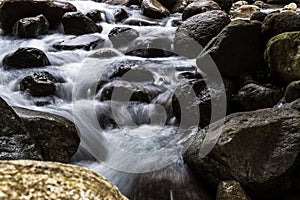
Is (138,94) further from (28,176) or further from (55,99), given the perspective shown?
(28,176)

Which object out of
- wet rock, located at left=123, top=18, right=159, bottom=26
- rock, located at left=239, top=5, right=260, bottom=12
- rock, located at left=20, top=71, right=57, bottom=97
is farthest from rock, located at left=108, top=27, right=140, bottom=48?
rock, located at left=239, top=5, right=260, bottom=12

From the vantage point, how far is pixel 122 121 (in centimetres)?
534

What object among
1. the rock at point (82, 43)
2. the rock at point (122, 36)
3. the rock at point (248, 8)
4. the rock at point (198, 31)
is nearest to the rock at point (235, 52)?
the rock at point (198, 31)

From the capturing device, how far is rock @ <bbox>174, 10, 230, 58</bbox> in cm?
645

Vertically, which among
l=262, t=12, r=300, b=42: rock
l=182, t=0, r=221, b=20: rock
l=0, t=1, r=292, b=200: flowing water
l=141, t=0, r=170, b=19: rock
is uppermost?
l=262, t=12, r=300, b=42: rock

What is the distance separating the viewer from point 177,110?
516 centimetres

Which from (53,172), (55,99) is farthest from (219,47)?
(53,172)

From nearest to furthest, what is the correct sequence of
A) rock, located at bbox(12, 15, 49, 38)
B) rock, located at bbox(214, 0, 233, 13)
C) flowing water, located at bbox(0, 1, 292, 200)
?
1. flowing water, located at bbox(0, 1, 292, 200)
2. rock, located at bbox(12, 15, 49, 38)
3. rock, located at bbox(214, 0, 233, 13)

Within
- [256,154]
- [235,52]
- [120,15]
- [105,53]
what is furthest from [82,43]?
[256,154]

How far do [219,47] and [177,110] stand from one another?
1.16m

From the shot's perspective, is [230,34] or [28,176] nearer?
[28,176]

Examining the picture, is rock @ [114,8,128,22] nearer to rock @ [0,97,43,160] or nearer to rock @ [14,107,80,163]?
rock @ [14,107,80,163]

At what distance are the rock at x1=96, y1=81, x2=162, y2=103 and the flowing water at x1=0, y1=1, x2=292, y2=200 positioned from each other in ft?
0.27

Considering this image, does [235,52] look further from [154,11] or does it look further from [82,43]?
[154,11]
